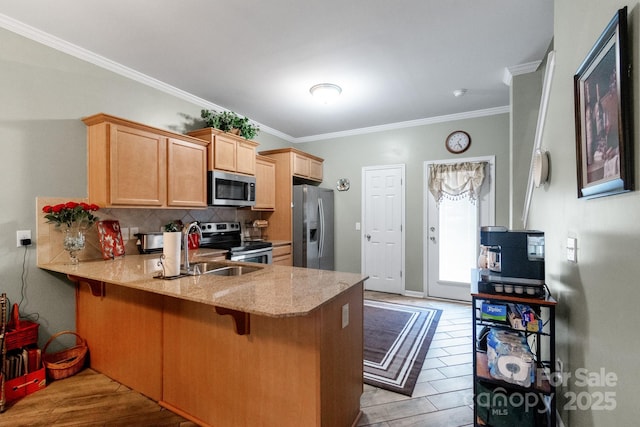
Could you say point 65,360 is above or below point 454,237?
below

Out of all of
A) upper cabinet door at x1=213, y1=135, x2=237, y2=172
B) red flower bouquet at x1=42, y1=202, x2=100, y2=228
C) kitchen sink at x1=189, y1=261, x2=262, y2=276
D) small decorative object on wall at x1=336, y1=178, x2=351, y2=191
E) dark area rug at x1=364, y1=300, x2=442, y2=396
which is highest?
upper cabinet door at x1=213, y1=135, x2=237, y2=172

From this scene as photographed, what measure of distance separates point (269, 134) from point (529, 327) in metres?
4.28

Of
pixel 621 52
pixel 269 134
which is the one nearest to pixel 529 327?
pixel 621 52

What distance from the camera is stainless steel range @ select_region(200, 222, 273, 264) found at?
3.36m

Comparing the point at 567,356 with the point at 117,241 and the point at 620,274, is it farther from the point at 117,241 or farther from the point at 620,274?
the point at 117,241

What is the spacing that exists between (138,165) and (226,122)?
123 cm

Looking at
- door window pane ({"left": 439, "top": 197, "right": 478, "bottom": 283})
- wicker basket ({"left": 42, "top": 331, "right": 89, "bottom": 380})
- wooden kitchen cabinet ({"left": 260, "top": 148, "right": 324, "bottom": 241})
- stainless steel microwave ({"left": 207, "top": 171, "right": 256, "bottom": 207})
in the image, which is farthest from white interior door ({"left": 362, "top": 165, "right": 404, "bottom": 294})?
wicker basket ({"left": 42, "top": 331, "right": 89, "bottom": 380})

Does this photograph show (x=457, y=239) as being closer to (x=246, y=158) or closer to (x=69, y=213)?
(x=246, y=158)

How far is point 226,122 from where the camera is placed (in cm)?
349

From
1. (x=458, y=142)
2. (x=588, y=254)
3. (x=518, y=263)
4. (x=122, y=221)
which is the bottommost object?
(x=518, y=263)

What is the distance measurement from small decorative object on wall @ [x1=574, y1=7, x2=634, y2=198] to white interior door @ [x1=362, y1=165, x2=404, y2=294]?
3.21 meters

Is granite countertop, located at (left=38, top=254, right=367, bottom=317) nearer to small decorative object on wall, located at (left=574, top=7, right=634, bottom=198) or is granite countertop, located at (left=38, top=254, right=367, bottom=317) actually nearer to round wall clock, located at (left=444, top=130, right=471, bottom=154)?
small decorative object on wall, located at (left=574, top=7, right=634, bottom=198)

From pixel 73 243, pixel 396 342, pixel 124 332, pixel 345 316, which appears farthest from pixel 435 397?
pixel 73 243

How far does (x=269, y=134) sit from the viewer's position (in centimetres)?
482
